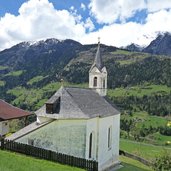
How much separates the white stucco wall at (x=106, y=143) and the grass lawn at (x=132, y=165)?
1.97m

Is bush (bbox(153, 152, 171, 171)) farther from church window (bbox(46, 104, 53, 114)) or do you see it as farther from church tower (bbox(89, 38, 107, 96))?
church tower (bbox(89, 38, 107, 96))

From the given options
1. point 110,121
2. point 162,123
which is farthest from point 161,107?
point 110,121

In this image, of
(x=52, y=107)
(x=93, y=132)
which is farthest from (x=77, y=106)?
(x=93, y=132)

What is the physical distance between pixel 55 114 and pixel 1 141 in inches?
273

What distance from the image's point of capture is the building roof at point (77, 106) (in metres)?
39.2

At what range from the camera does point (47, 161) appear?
34.8 metres

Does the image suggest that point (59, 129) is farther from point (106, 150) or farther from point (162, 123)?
point (162, 123)

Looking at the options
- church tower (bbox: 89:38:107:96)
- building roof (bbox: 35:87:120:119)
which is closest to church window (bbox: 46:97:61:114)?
building roof (bbox: 35:87:120:119)

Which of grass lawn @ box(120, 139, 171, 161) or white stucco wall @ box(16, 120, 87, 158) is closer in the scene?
white stucco wall @ box(16, 120, 87, 158)

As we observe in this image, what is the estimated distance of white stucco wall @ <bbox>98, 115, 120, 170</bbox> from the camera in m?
44.1

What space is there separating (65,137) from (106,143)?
971 centimetres

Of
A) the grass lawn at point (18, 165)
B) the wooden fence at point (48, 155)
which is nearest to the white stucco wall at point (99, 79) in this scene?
the wooden fence at point (48, 155)

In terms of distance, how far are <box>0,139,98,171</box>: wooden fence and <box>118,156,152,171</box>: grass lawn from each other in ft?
45.8

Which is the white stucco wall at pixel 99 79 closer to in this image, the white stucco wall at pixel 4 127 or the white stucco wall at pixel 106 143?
the white stucco wall at pixel 106 143
